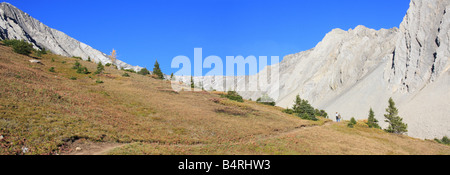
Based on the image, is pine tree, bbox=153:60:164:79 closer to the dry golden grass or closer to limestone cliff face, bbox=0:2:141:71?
limestone cliff face, bbox=0:2:141:71

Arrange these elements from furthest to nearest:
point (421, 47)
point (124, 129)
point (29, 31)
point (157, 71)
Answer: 1. point (29, 31)
2. point (421, 47)
3. point (157, 71)
4. point (124, 129)

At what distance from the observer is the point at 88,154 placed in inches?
582

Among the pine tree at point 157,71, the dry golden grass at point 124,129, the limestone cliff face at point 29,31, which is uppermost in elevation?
the limestone cliff face at point 29,31

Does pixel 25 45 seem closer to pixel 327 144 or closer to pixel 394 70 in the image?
pixel 327 144

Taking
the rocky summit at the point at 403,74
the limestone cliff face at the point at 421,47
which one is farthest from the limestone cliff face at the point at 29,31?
the limestone cliff face at the point at 421,47

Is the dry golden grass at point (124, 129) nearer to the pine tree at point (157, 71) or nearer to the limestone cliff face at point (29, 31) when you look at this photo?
the pine tree at point (157, 71)

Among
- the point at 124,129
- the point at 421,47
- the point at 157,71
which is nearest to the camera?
the point at 124,129

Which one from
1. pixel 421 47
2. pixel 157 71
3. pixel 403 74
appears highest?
pixel 421 47

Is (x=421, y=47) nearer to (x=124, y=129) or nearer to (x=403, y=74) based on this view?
(x=403, y=74)

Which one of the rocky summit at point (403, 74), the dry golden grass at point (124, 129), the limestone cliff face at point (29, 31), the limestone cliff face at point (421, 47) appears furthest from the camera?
the limestone cliff face at point (29, 31)

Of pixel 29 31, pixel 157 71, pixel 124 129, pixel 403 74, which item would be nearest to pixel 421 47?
pixel 403 74

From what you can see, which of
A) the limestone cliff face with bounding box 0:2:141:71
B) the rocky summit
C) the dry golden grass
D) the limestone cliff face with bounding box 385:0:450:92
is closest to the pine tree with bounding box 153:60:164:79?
the limestone cliff face with bounding box 0:2:141:71

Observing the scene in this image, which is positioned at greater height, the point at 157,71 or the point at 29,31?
the point at 29,31
